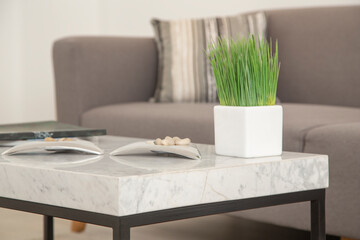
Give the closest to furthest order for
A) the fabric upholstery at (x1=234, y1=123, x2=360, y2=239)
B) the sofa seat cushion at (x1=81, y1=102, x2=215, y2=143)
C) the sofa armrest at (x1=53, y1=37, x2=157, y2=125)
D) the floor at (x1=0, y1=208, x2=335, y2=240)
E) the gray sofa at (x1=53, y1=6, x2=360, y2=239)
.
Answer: the fabric upholstery at (x1=234, y1=123, x2=360, y2=239)
the sofa seat cushion at (x1=81, y1=102, x2=215, y2=143)
the gray sofa at (x1=53, y1=6, x2=360, y2=239)
the floor at (x1=0, y1=208, x2=335, y2=240)
the sofa armrest at (x1=53, y1=37, x2=157, y2=125)

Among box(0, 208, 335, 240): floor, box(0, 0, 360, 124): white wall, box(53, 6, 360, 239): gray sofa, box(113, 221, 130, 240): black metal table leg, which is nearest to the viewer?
box(113, 221, 130, 240): black metal table leg

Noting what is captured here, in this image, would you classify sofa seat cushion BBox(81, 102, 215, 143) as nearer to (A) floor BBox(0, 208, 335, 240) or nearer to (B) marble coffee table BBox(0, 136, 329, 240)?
(A) floor BBox(0, 208, 335, 240)

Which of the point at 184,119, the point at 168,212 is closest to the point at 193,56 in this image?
the point at 184,119

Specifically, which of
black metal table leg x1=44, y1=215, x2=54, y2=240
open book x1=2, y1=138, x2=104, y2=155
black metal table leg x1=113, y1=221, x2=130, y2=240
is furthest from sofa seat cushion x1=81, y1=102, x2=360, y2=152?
black metal table leg x1=113, y1=221, x2=130, y2=240

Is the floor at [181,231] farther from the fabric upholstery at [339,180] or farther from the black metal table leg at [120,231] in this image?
the black metal table leg at [120,231]

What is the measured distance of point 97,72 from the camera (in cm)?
266

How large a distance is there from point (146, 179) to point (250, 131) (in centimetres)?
28

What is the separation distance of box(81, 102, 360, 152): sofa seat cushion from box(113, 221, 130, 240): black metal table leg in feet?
3.17

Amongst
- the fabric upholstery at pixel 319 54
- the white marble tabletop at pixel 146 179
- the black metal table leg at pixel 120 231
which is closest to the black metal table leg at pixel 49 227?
the white marble tabletop at pixel 146 179

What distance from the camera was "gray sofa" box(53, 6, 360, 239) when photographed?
7.29 ft

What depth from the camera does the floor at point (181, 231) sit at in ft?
7.66

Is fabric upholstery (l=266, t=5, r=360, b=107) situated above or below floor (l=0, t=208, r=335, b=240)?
above

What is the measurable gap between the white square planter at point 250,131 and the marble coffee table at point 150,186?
1.1 inches

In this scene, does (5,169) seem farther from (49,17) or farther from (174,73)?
(49,17)
